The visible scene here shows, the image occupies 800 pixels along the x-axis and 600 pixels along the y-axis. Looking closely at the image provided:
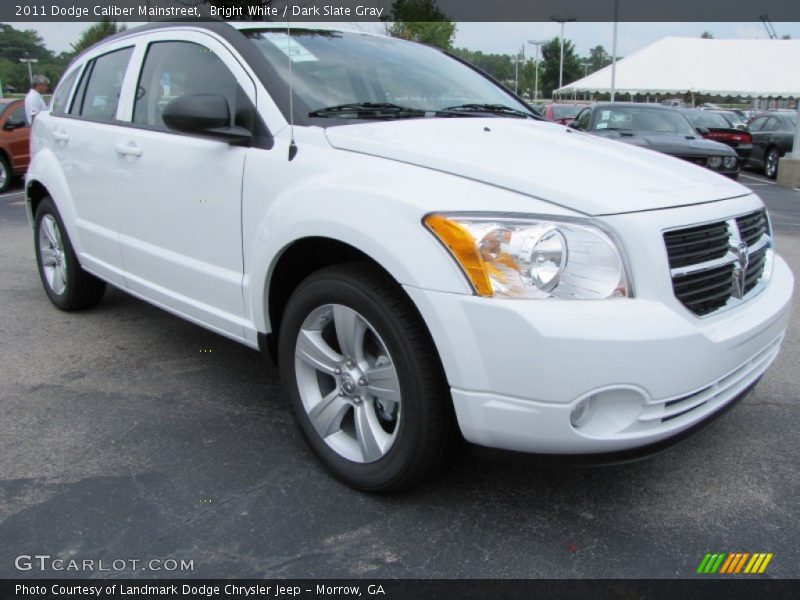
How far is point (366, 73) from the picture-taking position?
3131mm

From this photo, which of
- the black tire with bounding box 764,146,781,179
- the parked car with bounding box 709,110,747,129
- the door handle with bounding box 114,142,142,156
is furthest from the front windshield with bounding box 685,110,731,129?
the door handle with bounding box 114,142,142,156

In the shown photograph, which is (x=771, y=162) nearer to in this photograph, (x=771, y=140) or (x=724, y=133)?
(x=771, y=140)

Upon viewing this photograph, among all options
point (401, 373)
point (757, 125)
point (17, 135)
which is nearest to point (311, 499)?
point (401, 373)

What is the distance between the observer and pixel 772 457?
111 inches

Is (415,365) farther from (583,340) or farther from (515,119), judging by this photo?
(515,119)

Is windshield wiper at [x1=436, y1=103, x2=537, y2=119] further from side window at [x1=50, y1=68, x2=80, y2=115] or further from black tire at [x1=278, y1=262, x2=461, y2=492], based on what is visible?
side window at [x1=50, y1=68, x2=80, y2=115]

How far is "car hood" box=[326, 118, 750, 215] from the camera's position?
2.13 meters

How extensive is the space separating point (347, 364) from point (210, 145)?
119 cm

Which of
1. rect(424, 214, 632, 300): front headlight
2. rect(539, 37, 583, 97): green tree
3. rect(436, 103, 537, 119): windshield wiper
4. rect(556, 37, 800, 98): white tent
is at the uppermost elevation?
rect(539, 37, 583, 97): green tree

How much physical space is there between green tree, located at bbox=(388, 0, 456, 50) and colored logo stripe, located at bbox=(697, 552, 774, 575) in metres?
16.3

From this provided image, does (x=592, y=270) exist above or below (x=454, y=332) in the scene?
above

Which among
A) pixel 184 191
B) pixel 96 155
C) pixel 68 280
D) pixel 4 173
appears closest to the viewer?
pixel 184 191

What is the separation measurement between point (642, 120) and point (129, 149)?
29.0ft
